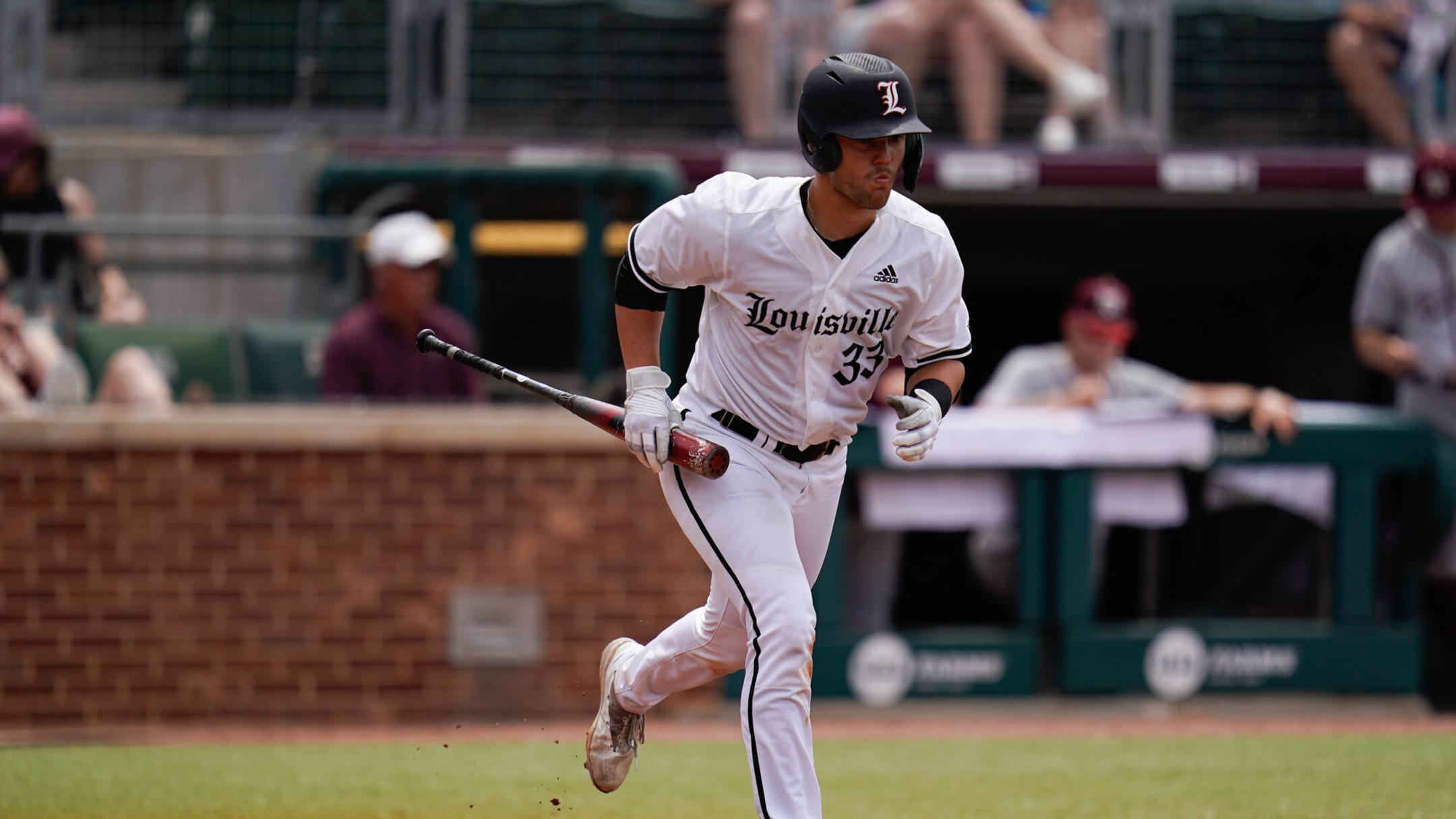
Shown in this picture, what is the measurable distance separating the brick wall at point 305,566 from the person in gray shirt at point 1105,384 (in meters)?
1.77

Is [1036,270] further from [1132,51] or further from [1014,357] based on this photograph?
[1014,357]

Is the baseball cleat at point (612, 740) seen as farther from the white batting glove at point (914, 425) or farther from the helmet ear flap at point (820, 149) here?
the helmet ear flap at point (820, 149)

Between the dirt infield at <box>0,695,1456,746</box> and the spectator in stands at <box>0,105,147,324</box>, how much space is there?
6.59 ft

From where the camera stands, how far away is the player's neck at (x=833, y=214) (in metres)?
4.23

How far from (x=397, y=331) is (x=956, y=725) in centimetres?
287

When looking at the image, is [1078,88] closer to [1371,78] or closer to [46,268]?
[1371,78]

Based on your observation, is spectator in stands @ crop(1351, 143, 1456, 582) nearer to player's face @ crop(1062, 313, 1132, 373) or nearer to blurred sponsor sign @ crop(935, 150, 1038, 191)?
player's face @ crop(1062, 313, 1132, 373)

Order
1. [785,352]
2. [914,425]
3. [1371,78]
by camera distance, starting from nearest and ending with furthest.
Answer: [914,425]
[785,352]
[1371,78]

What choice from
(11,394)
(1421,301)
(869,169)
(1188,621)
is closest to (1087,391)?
(1188,621)

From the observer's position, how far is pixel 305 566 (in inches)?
284

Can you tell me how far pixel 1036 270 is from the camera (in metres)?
11.7

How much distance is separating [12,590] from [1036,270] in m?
6.90

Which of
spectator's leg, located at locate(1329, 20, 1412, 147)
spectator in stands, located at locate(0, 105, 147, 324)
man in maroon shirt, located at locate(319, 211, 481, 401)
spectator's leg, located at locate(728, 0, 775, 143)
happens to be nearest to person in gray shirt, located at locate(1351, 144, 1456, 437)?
spectator's leg, located at locate(1329, 20, 1412, 147)

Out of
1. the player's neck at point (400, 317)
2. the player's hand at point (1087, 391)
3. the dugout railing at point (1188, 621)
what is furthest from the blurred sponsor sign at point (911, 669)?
the player's neck at point (400, 317)
